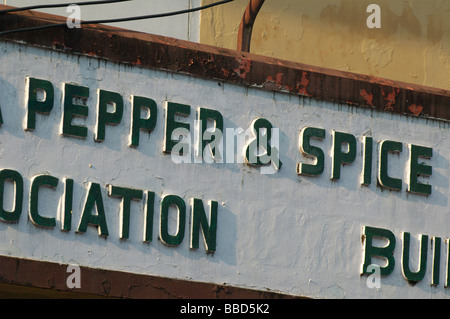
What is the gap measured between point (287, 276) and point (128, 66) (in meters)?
2.48

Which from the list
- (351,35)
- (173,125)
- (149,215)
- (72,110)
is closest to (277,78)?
(173,125)

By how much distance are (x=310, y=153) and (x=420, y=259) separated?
60.5 inches

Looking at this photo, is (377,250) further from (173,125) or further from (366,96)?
(173,125)

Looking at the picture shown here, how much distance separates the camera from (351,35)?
1416 centimetres

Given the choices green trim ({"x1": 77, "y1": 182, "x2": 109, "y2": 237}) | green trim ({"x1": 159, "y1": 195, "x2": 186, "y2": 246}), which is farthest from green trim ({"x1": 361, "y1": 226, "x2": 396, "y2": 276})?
green trim ({"x1": 77, "y1": 182, "x2": 109, "y2": 237})

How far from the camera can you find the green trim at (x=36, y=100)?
33.3 feet

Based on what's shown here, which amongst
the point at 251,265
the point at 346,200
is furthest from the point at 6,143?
the point at 346,200

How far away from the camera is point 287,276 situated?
10914 mm

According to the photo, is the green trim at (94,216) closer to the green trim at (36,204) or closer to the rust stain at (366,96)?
the green trim at (36,204)

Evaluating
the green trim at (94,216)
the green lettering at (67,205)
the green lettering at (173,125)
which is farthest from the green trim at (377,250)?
the green lettering at (67,205)

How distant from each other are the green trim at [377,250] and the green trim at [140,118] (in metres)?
2.38

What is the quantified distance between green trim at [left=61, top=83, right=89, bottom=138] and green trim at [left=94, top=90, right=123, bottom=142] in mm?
118

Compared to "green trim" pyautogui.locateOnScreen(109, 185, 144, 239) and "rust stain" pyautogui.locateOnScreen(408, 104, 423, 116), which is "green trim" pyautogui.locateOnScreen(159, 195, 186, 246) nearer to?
"green trim" pyautogui.locateOnScreen(109, 185, 144, 239)
